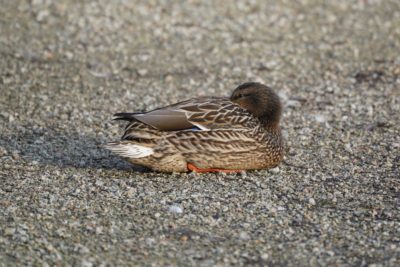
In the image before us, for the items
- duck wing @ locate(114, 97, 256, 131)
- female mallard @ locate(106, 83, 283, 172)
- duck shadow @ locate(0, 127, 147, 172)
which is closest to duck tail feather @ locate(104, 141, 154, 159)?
female mallard @ locate(106, 83, 283, 172)

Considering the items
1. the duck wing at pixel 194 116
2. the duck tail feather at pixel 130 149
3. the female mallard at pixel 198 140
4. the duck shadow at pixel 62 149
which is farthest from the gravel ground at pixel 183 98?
the duck wing at pixel 194 116

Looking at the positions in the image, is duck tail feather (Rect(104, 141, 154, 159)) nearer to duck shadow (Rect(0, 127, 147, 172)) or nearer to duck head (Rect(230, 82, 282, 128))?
duck shadow (Rect(0, 127, 147, 172))

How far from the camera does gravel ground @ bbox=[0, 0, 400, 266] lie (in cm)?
675

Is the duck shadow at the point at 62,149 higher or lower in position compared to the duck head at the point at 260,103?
lower

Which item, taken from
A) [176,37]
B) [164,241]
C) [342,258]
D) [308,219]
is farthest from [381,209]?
[176,37]

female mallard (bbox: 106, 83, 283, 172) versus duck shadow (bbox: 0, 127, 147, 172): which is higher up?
female mallard (bbox: 106, 83, 283, 172)

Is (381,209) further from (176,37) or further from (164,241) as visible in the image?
(176,37)

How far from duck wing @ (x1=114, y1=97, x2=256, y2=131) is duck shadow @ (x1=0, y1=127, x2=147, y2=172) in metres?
0.66

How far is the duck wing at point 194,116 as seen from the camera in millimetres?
8289

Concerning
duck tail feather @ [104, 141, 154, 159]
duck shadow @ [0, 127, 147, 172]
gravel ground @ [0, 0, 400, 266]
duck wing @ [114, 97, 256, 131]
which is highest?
duck wing @ [114, 97, 256, 131]

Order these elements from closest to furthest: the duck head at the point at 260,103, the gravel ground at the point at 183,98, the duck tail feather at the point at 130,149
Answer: the gravel ground at the point at 183,98 → the duck tail feather at the point at 130,149 → the duck head at the point at 260,103

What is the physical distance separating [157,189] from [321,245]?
6.32ft

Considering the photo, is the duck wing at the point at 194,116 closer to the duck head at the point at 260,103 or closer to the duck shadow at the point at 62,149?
the duck head at the point at 260,103

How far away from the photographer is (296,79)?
12180mm
